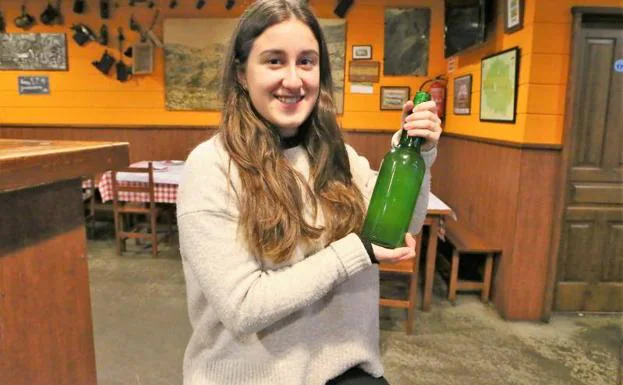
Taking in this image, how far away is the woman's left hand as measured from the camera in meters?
0.85

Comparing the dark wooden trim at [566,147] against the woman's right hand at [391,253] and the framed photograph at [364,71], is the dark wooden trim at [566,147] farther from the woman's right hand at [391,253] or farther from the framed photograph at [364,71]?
the framed photograph at [364,71]

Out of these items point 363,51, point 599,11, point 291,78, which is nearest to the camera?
point 291,78

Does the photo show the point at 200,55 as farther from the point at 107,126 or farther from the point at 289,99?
the point at 289,99

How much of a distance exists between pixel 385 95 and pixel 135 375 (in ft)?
11.8

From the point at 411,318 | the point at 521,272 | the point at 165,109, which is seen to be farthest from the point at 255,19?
the point at 165,109

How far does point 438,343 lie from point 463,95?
217cm

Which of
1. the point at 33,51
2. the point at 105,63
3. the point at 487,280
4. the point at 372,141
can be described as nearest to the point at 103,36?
the point at 105,63

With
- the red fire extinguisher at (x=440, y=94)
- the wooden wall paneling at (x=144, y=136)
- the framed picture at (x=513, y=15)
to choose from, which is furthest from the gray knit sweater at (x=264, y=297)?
the wooden wall paneling at (x=144, y=136)

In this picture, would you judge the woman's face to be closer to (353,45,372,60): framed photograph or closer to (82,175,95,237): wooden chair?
(82,175,95,237): wooden chair

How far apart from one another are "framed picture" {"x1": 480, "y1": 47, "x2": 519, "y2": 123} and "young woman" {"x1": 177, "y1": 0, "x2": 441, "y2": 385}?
7.15ft

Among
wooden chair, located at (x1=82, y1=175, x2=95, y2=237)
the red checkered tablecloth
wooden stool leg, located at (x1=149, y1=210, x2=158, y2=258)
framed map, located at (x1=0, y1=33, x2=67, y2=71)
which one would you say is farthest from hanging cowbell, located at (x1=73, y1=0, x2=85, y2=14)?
wooden stool leg, located at (x1=149, y1=210, x2=158, y2=258)

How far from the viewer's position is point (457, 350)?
2.52m

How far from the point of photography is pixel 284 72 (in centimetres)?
85

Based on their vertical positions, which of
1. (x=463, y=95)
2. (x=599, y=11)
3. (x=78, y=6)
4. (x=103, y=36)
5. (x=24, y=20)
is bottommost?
(x=463, y=95)
